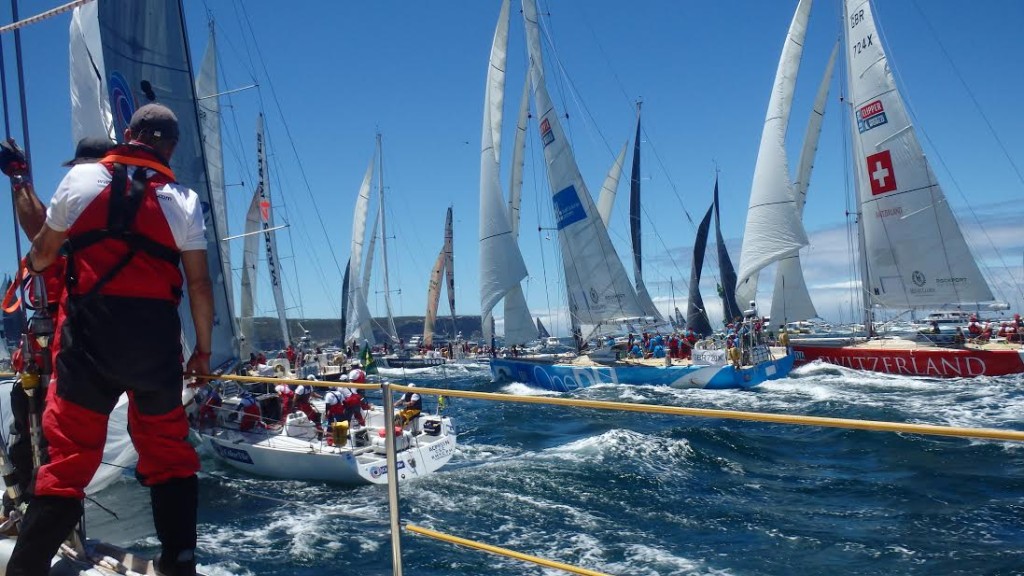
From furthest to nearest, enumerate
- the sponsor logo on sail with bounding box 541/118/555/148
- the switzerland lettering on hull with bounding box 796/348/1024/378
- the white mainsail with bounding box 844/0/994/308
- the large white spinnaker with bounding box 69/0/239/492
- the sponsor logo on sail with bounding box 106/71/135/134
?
the sponsor logo on sail with bounding box 541/118/555/148
the white mainsail with bounding box 844/0/994/308
the switzerland lettering on hull with bounding box 796/348/1024/378
the sponsor logo on sail with bounding box 106/71/135/134
the large white spinnaker with bounding box 69/0/239/492

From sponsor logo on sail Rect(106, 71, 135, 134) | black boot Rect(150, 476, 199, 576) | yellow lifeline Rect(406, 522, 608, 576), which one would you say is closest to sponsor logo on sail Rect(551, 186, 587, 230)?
sponsor logo on sail Rect(106, 71, 135, 134)

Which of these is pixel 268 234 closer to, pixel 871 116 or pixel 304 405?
pixel 304 405

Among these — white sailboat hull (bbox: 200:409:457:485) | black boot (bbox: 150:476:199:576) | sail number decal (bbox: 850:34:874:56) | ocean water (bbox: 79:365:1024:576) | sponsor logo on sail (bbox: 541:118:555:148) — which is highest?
sail number decal (bbox: 850:34:874:56)

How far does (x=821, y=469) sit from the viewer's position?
989cm

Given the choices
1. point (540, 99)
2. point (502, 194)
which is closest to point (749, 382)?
point (502, 194)

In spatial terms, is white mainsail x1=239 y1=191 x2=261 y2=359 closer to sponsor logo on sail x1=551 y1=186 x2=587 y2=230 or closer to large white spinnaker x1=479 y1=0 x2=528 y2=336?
large white spinnaker x1=479 y1=0 x2=528 y2=336

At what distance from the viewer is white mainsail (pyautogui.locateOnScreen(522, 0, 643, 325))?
899 inches

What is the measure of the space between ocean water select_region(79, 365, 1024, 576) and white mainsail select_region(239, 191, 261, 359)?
12.7 m

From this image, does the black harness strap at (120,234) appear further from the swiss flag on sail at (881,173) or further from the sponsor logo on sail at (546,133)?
the swiss flag on sail at (881,173)

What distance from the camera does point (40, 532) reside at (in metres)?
2.13

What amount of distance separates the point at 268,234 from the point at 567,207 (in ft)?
37.3

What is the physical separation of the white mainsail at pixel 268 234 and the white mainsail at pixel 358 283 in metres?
10.5

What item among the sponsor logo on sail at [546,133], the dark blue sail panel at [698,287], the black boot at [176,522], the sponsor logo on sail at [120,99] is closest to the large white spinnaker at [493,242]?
the sponsor logo on sail at [546,133]

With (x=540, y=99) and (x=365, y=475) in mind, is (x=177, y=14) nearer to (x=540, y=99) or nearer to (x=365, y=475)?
(x=365, y=475)
